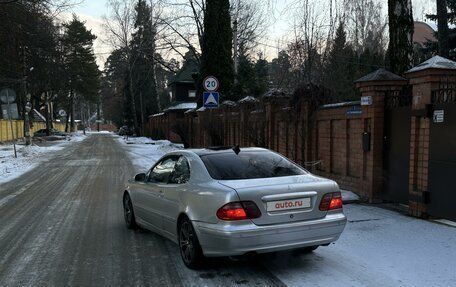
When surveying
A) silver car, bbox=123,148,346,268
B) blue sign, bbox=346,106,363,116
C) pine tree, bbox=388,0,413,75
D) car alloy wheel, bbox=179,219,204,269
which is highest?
pine tree, bbox=388,0,413,75

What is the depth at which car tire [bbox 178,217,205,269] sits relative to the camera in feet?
17.2

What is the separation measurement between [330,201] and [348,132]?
16.6ft

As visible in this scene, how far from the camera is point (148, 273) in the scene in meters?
5.29

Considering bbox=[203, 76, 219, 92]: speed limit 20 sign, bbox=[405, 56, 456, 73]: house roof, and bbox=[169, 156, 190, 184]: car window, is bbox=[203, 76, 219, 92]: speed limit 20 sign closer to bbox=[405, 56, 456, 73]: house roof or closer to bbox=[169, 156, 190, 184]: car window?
bbox=[405, 56, 456, 73]: house roof

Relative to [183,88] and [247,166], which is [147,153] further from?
[183,88]

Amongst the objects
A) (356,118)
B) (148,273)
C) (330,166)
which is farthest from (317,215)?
(330,166)

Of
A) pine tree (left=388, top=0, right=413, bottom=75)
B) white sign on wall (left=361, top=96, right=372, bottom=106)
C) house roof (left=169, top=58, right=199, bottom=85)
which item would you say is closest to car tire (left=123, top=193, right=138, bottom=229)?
white sign on wall (left=361, top=96, right=372, bottom=106)

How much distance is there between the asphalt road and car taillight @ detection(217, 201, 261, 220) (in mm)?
709

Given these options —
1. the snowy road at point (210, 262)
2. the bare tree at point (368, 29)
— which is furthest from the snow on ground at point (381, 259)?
the bare tree at point (368, 29)

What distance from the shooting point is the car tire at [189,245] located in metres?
5.24

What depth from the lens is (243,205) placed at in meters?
4.84

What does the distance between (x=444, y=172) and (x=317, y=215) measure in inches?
114

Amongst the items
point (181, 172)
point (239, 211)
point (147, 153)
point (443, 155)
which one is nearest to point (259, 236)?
point (239, 211)

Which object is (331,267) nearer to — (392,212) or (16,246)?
(392,212)
